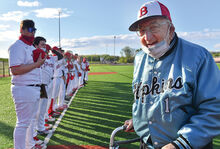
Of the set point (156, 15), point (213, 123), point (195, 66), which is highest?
point (156, 15)

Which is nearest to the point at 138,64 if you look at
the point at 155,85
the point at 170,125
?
the point at 155,85

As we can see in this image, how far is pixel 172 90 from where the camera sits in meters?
1.34

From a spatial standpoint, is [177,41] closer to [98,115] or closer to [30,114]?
[30,114]

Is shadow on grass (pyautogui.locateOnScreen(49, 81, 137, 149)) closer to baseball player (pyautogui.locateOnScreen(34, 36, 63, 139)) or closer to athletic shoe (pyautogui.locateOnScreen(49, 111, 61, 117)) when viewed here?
athletic shoe (pyautogui.locateOnScreen(49, 111, 61, 117))

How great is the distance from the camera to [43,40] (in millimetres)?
4516

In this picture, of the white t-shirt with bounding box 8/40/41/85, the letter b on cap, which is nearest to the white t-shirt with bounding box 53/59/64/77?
the white t-shirt with bounding box 8/40/41/85

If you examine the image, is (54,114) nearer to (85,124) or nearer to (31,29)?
(85,124)

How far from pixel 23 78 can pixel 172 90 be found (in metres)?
2.68

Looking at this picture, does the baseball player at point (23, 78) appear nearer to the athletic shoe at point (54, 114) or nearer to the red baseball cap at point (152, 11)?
the red baseball cap at point (152, 11)

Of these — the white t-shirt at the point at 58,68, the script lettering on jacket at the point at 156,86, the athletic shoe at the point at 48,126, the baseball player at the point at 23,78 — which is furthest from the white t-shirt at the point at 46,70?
the script lettering on jacket at the point at 156,86

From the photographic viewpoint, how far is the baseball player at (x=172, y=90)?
3.99 ft

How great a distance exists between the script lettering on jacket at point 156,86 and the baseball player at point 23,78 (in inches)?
85.7

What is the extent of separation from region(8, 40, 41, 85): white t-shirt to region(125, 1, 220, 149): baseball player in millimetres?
2228

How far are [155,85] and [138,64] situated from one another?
1.22 ft
